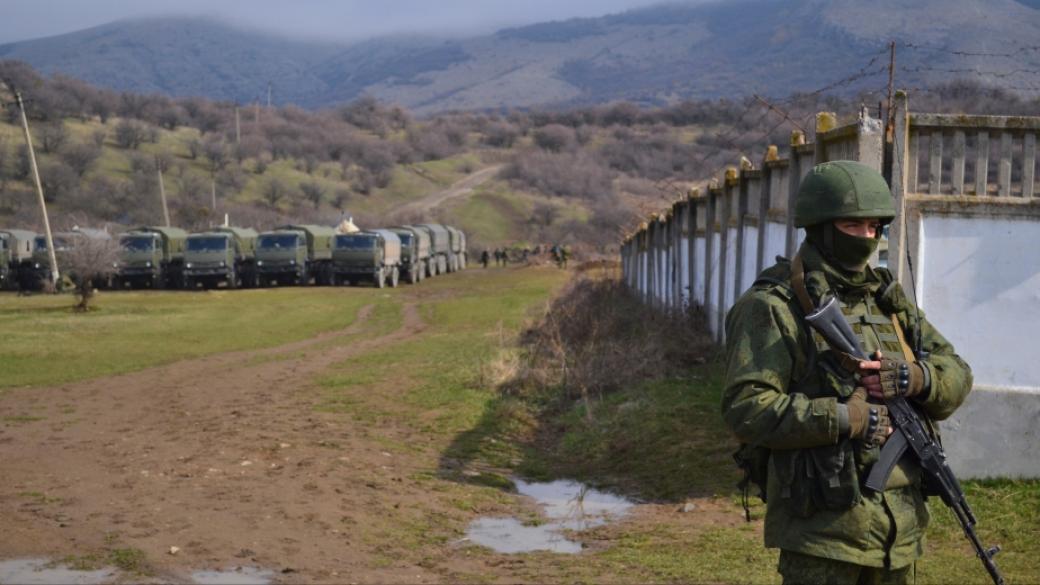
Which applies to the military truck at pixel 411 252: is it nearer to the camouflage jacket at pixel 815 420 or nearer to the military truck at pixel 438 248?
the military truck at pixel 438 248

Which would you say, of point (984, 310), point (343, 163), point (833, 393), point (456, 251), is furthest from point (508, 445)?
point (343, 163)

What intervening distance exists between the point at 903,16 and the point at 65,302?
11391cm

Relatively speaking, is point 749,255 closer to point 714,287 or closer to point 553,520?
point 714,287

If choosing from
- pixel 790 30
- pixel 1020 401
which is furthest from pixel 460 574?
pixel 790 30

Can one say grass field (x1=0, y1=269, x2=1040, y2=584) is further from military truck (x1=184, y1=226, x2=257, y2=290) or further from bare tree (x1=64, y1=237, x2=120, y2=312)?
military truck (x1=184, y1=226, x2=257, y2=290)

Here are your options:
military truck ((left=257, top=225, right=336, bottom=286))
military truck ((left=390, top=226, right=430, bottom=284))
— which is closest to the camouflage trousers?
military truck ((left=257, top=225, right=336, bottom=286))

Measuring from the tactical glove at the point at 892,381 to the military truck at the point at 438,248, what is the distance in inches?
1729

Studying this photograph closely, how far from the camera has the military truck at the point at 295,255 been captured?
4022 cm

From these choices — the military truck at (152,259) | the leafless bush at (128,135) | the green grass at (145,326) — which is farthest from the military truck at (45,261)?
the leafless bush at (128,135)

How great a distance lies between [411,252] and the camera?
4378 cm

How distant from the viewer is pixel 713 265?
16.4 m

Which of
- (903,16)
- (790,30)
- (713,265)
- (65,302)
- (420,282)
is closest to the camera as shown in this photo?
(713,265)

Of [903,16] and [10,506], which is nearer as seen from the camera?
[10,506]

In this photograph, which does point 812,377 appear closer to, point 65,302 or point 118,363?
point 118,363
